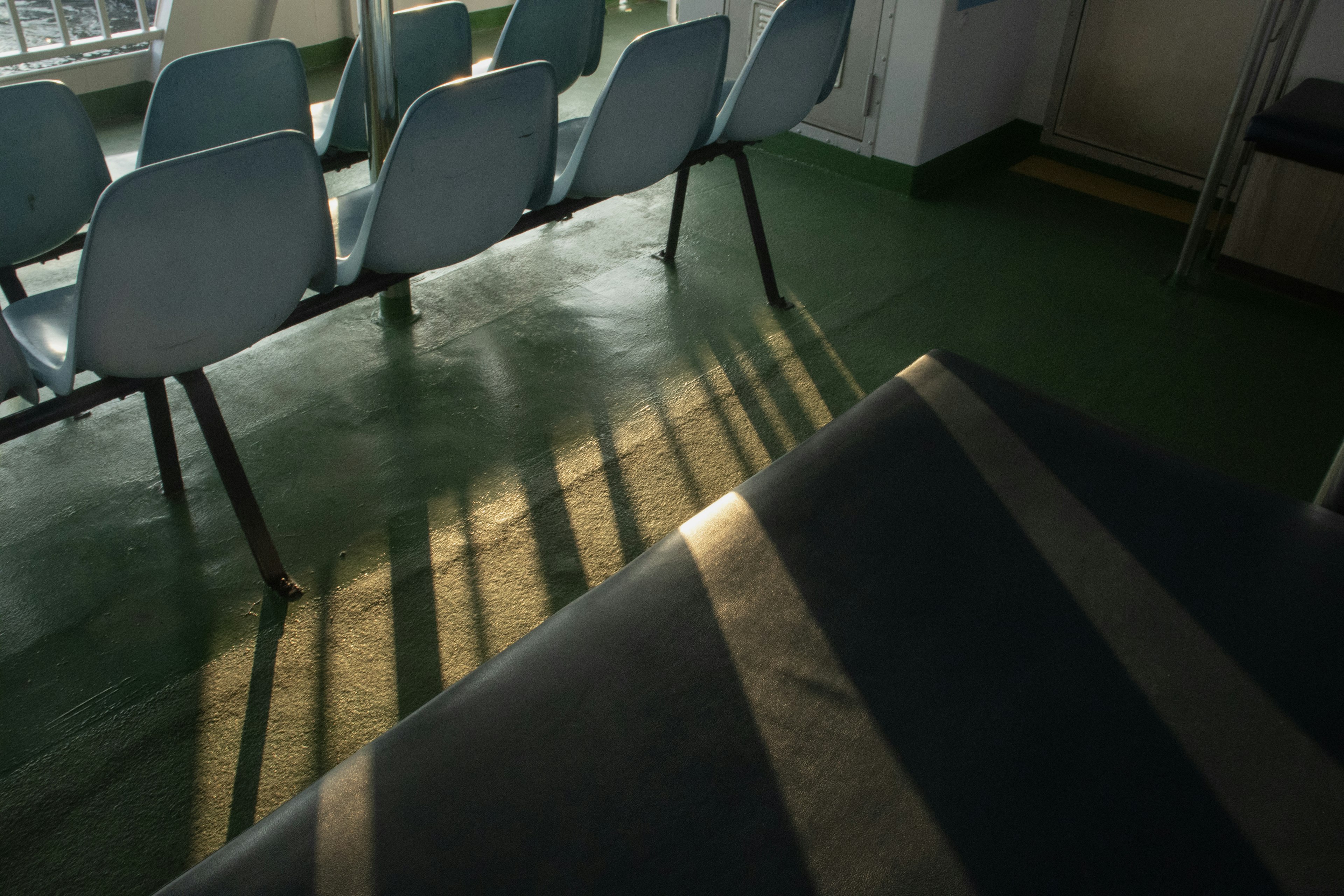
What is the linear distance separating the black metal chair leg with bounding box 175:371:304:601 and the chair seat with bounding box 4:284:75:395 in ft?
0.59

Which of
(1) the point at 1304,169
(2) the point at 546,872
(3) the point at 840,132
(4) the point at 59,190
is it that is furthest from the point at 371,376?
(1) the point at 1304,169

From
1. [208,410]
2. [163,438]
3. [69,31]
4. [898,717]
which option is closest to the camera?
[898,717]

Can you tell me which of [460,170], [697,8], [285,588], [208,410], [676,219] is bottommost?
[285,588]

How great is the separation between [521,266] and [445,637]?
1581 mm

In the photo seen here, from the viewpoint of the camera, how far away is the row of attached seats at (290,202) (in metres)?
1.50

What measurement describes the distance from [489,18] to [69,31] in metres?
2.20

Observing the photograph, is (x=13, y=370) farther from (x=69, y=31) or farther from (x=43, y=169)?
(x=69, y=31)

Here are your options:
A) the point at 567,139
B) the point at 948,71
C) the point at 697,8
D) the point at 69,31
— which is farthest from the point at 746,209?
the point at 69,31

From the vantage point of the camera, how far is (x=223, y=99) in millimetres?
2150

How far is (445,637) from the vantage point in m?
1.85

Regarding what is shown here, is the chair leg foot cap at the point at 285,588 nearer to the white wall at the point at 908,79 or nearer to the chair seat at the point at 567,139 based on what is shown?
the chair seat at the point at 567,139

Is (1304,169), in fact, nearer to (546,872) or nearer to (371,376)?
(371,376)

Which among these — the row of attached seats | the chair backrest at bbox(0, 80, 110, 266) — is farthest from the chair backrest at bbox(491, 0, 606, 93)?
the chair backrest at bbox(0, 80, 110, 266)

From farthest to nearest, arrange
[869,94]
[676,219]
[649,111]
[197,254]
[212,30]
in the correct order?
[212,30]
[869,94]
[676,219]
[649,111]
[197,254]
